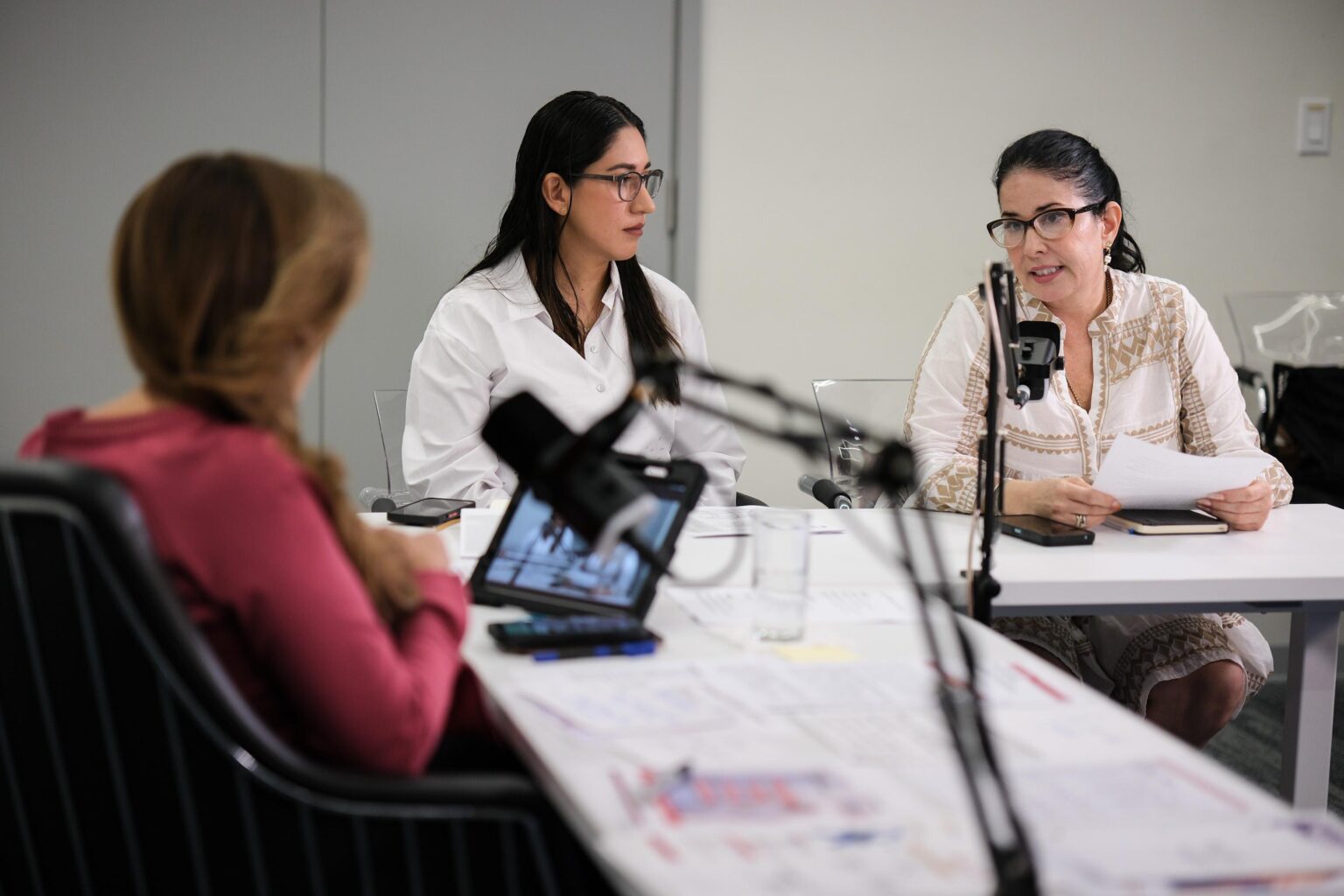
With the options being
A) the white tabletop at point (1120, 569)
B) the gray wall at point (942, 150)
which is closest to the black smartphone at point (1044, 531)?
the white tabletop at point (1120, 569)

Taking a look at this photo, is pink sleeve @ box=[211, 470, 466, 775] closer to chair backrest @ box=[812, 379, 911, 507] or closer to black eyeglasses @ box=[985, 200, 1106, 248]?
black eyeglasses @ box=[985, 200, 1106, 248]

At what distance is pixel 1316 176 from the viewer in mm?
4094

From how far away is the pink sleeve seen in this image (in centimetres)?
101

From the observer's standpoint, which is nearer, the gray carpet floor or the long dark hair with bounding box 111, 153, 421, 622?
the long dark hair with bounding box 111, 153, 421, 622

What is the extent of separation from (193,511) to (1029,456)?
176cm

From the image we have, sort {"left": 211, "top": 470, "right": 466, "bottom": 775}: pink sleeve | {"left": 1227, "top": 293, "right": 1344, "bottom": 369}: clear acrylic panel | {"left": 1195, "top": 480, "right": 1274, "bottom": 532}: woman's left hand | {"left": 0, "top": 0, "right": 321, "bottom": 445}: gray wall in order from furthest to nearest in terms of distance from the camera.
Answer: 1. {"left": 1227, "top": 293, "right": 1344, "bottom": 369}: clear acrylic panel
2. {"left": 0, "top": 0, "right": 321, "bottom": 445}: gray wall
3. {"left": 1195, "top": 480, "right": 1274, "bottom": 532}: woman's left hand
4. {"left": 211, "top": 470, "right": 466, "bottom": 775}: pink sleeve

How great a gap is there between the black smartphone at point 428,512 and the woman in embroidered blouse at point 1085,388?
81 cm

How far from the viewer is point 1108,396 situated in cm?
245

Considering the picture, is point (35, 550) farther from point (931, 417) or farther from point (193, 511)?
point (931, 417)

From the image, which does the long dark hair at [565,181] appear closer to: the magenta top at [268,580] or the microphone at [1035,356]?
the microphone at [1035,356]

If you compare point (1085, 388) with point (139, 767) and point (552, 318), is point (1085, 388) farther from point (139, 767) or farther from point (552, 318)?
point (139, 767)

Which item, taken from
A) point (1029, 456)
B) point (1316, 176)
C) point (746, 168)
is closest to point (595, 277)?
point (1029, 456)

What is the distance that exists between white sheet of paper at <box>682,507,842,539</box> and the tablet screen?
42 centimetres

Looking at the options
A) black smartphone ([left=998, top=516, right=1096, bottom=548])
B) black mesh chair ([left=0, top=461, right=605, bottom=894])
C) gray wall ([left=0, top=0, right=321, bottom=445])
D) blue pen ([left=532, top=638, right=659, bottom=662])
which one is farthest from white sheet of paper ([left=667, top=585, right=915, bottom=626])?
gray wall ([left=0, top=0, right=321, bottom=445])
